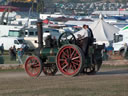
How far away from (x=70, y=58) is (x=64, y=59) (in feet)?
0.67

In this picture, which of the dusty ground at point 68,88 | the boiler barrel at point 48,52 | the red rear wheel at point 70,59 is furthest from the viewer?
the boiler barrel at point 48,52

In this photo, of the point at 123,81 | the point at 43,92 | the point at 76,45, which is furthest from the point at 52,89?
the point at 76,45

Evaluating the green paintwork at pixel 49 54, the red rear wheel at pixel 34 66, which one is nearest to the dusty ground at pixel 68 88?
the green paintwork at pixel 49 54

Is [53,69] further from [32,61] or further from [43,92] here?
[43,92]

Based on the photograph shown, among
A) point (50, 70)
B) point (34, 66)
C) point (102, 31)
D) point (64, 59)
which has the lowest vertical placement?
point (50, 70)

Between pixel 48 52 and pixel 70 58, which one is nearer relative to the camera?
pixel 70 58

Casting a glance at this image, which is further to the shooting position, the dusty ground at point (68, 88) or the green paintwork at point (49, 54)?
the green paintwork at point (49, 54)

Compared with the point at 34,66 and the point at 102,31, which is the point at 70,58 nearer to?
the point at 34,66

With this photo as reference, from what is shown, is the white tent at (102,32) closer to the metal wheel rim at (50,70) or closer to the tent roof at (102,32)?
the tent roof at (102,32)

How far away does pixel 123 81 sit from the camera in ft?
41.4

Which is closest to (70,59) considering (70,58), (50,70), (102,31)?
(70,58)

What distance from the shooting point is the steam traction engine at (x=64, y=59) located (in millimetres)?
14492

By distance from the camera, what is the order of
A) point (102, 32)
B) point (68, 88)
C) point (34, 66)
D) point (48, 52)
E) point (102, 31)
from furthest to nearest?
point (102, 32) < point (102, 31) < point (34, 66) < point (48, 52) < point (68, 88)

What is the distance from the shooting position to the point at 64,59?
48.3 ft
